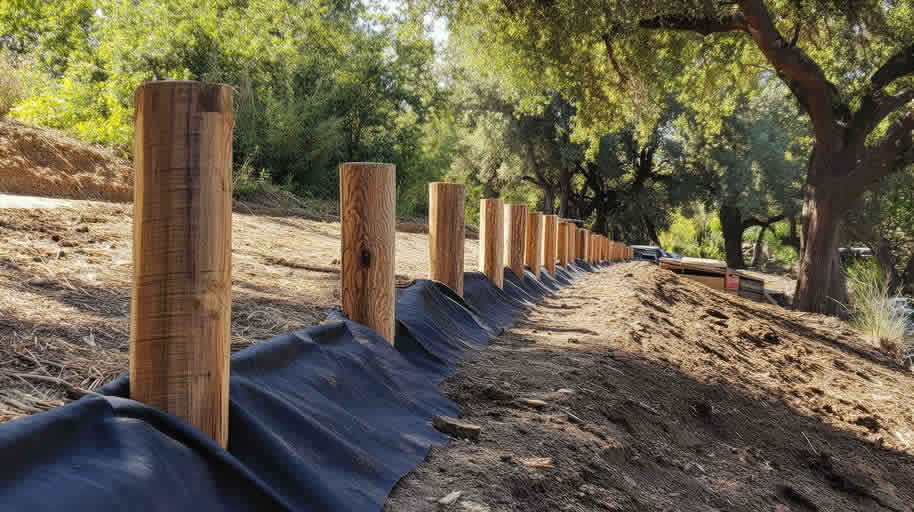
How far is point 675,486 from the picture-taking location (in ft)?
9.33

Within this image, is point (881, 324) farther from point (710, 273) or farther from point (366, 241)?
point (366, 241)

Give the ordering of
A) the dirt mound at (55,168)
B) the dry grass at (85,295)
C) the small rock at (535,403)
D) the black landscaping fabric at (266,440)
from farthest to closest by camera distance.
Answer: the dirt mound at (55,168) < the small rock at (535,403) < the dry grass at (85,295) < the black landscaping fabric at (266,440)

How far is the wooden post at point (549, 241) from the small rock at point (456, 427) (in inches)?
244

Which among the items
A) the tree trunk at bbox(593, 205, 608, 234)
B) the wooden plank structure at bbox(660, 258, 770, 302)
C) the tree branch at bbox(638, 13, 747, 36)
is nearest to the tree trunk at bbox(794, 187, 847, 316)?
the tree branch at bbox(638, 13, 747, 36)

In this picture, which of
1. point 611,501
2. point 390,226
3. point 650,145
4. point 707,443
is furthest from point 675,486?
point 650,145

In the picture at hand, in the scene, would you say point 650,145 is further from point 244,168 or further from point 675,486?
point 675,486

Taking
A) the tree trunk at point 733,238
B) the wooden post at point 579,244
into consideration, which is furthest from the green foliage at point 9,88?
the tree trunk at point 733,238

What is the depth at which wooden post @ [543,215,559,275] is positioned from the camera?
8900 millimetres

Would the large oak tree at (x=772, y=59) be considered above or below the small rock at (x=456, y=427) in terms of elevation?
above

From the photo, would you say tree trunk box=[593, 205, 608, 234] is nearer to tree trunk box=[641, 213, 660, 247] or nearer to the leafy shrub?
tree trunk box=[641, 213, 660, 247]

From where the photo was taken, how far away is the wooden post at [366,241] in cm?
333

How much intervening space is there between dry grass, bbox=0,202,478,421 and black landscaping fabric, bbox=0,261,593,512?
0.51 m

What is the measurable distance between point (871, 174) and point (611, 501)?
38.9 feet

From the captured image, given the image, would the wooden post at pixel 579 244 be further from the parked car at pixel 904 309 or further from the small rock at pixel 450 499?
the small rock at pixel 450 499
